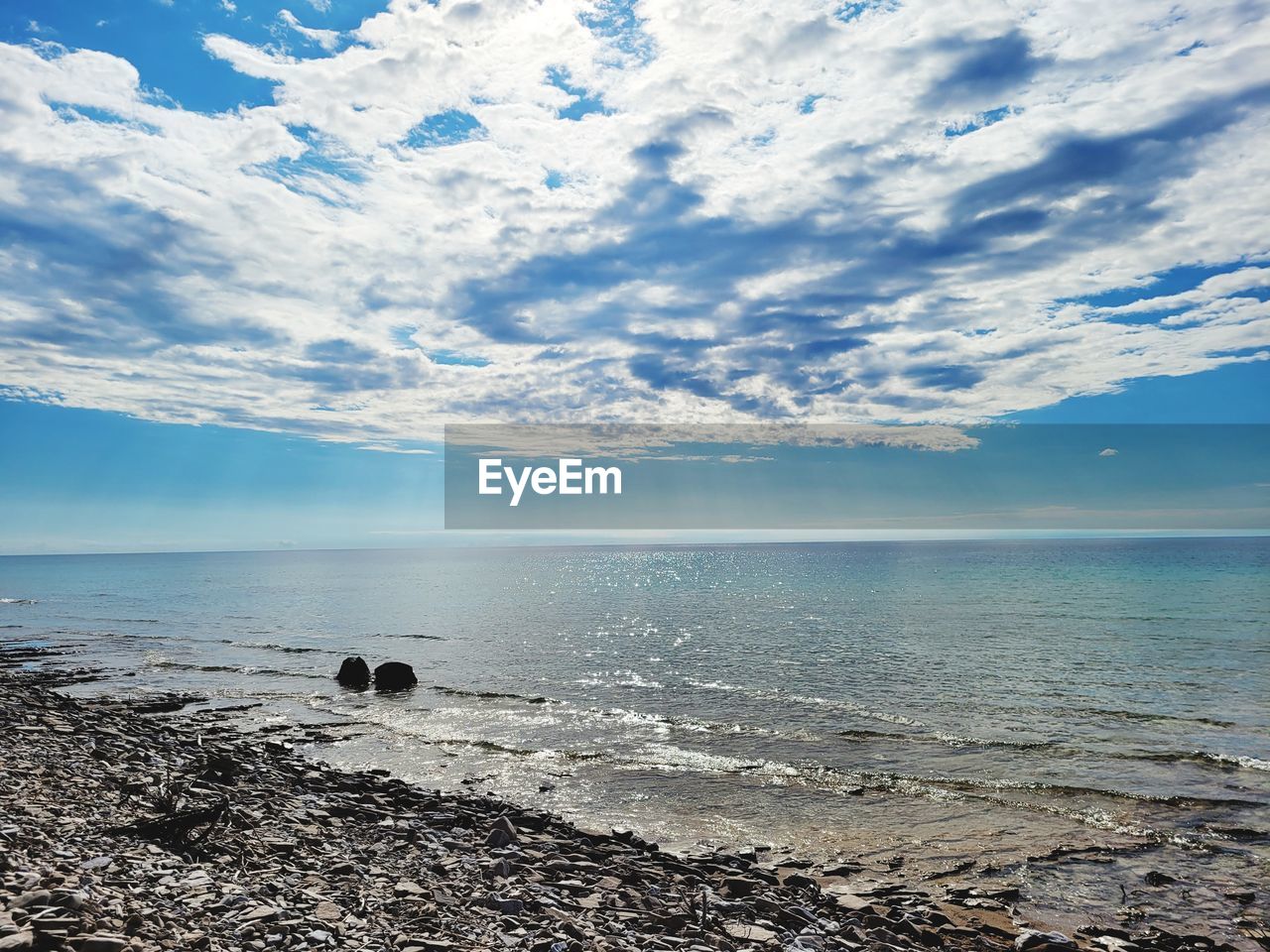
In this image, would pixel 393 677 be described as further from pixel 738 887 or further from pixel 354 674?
pixel 738 887

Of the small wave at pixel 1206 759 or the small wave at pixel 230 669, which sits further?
the small wave at pixel 230 669

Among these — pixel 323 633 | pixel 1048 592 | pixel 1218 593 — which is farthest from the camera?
pixel 1048 592

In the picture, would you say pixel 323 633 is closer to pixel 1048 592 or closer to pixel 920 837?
pixel 920 837

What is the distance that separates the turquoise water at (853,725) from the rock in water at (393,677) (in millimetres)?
1021

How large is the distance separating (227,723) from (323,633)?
34.2 metres

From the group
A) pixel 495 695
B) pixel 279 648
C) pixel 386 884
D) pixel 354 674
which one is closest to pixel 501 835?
pixel 386 884

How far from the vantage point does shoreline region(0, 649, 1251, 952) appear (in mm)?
9172

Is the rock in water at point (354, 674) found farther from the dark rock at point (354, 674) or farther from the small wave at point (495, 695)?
the small wave at point (495, 695)

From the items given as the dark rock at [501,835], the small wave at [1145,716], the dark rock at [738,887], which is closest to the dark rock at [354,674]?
the dark rock at [501,835]

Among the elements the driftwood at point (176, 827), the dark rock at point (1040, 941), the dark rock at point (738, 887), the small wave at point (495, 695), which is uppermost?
the driftwood at point (176, 827)

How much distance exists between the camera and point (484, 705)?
31.6m

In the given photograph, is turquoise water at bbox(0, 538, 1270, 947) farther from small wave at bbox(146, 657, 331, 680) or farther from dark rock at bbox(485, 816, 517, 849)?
dark rock at bbox(485, 816, 517, 849)

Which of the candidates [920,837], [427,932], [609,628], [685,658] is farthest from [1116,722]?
[609,628]

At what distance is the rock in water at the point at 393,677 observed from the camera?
35.2 metres
